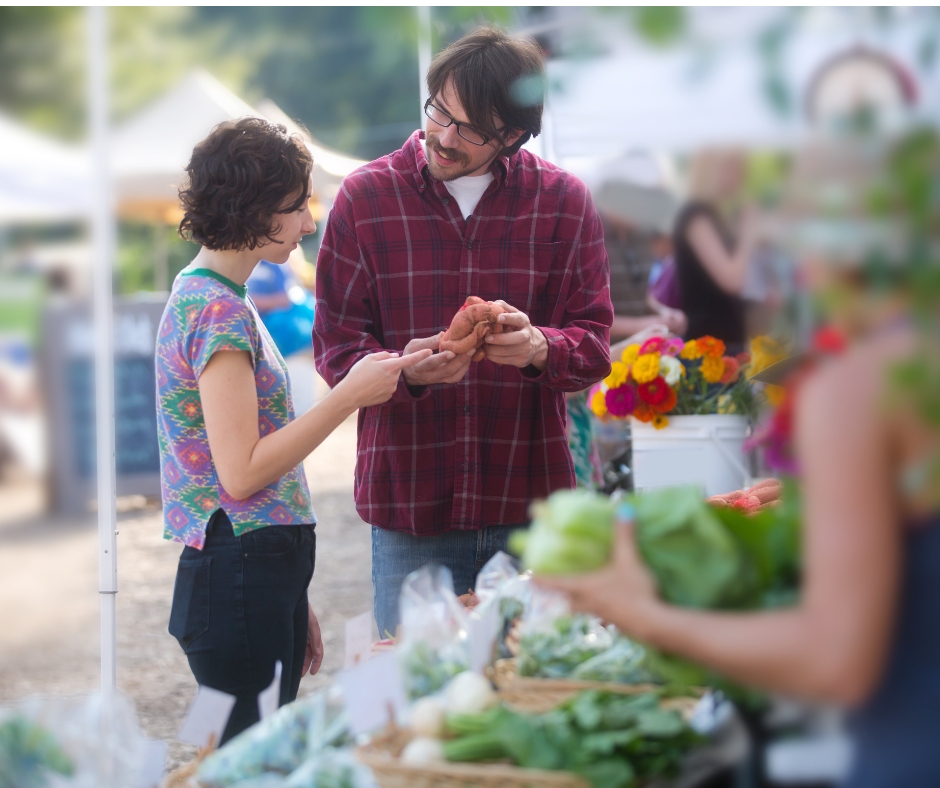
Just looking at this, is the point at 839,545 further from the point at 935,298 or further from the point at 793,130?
the point at 793,130

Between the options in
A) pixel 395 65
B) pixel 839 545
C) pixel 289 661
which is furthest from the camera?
pixel 289 661

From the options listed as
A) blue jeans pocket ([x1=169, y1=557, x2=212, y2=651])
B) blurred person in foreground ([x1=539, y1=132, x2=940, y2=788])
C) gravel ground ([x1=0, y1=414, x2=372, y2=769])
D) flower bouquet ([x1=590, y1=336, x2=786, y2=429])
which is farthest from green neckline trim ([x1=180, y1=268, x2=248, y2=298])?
gravel ground ([x1=0, y1=414, x2=372, y2=769])

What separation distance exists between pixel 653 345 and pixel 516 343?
1400 millimetres

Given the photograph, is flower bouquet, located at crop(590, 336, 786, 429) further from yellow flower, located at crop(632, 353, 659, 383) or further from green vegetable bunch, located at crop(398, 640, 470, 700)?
green vegetable bunch, located at crop(398, 640, 470, 700)

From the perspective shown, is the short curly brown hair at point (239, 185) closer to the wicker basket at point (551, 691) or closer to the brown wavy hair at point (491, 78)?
the brown wavy hair at point (491, 78)

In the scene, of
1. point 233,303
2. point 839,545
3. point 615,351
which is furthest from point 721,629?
point 615,351

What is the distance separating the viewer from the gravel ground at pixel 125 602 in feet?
13.5

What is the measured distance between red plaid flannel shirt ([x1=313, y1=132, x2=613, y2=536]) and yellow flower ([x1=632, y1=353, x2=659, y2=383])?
2.95 ft

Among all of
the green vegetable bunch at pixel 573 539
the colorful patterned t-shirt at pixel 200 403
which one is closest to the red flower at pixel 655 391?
the colorful patterned t-shirt at pixel 200 403

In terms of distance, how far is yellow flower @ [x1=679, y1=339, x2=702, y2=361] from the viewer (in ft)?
10.6

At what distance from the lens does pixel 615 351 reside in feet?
11.8

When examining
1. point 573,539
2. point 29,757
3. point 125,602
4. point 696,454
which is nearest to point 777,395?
point 573,539

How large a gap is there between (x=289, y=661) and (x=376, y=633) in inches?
21.1

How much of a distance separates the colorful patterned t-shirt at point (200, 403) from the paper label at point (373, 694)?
0.64 metres
